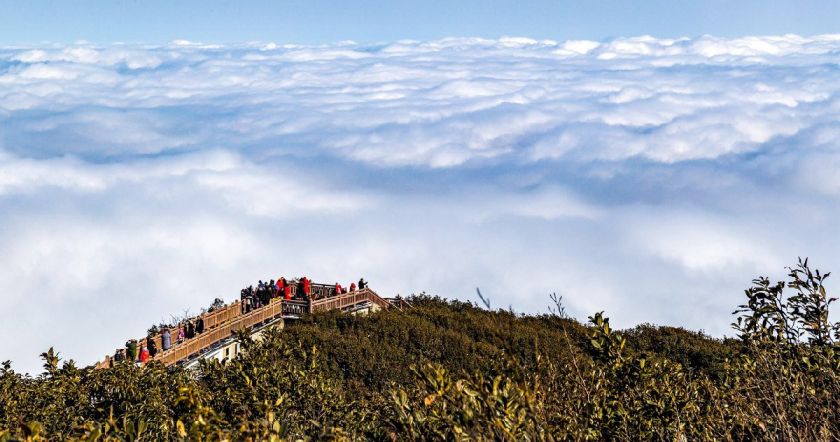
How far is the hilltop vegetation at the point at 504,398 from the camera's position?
9.88 metres

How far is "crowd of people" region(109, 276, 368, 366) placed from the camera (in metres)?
28.0

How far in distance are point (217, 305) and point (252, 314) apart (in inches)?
398

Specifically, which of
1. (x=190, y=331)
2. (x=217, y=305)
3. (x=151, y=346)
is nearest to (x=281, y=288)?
(x=190, y=331)

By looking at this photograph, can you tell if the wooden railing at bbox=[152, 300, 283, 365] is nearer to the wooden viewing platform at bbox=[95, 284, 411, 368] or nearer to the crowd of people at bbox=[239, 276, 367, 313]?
the wooden viewing platform at bbox=[95, 284, 411, 368]

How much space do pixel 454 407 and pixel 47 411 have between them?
1014 centimetres

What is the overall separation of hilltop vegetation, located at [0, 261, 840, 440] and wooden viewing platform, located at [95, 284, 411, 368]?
7434 mm

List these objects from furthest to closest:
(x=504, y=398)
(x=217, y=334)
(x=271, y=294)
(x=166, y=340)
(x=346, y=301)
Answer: (x=346, y=301), (x=271, y=294), (x=217, y=334), (x=166, y=340), (x=504, y=398)

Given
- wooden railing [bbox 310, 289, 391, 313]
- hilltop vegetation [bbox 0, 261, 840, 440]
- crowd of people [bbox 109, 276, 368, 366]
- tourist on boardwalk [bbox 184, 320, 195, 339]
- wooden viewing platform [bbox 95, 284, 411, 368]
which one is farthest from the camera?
wooden railing [bbox 310, 289, 391, 313]

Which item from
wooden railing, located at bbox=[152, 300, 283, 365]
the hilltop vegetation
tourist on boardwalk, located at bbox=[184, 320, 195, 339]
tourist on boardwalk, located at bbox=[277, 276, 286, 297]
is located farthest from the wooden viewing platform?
the hilltop vegetation

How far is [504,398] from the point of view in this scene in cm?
992

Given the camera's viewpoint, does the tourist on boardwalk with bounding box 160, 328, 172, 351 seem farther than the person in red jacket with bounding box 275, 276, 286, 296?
No

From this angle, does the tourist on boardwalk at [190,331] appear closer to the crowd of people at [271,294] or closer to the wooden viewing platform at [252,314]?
the wooden viewing platform at [252,314]

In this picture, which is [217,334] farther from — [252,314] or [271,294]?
[271,294]

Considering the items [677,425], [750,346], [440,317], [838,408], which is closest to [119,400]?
[677,425]
